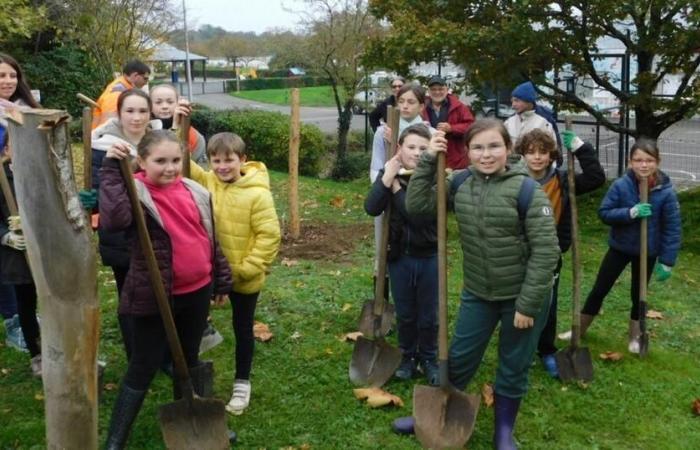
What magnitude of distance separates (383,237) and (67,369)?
2.26 m

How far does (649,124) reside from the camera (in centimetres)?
1043

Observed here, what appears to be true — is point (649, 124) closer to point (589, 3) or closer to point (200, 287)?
point (589, 3)

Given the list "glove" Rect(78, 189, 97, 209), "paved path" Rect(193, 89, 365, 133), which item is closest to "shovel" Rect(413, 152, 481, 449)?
"glove" Rect(78, 189, 97, 209)

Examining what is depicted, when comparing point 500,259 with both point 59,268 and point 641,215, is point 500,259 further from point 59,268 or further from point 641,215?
point 59,268

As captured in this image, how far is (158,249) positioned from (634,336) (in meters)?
3.65

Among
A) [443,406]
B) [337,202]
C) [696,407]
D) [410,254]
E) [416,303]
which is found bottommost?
[696,407]

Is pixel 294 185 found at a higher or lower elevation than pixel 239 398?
higher

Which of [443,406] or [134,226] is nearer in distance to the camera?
[134,226]

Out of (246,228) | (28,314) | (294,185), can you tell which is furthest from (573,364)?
(294,185)

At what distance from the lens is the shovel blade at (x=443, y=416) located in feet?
12.9

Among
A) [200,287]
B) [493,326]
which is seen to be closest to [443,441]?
[493,326]

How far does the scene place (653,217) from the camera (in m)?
5.22

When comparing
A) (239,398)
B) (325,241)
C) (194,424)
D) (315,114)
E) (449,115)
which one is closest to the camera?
(194,424)

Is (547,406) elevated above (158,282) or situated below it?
below
